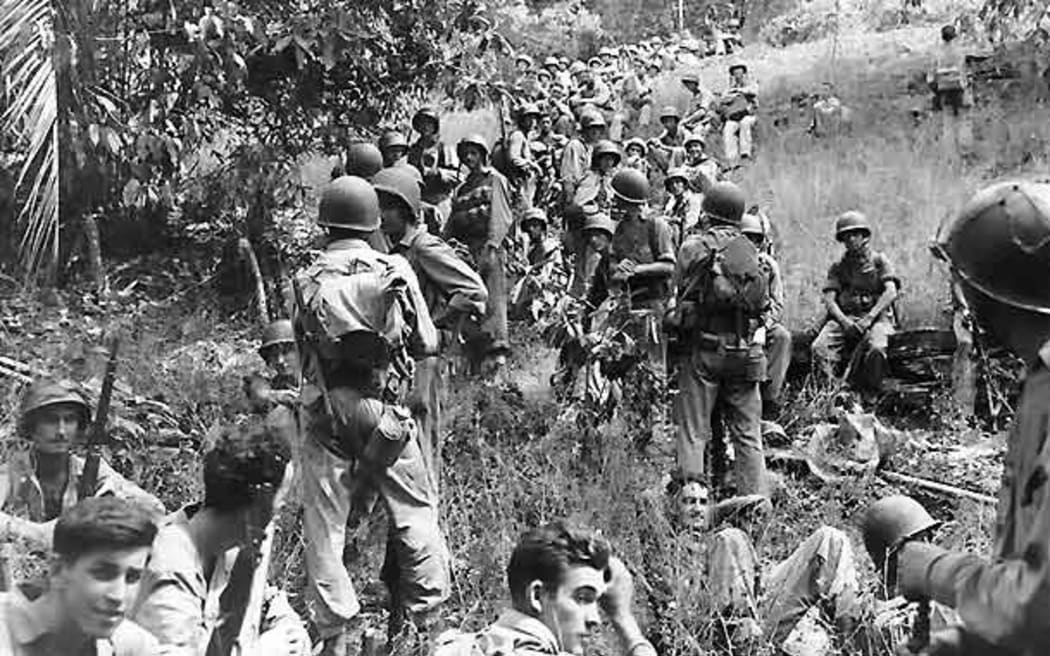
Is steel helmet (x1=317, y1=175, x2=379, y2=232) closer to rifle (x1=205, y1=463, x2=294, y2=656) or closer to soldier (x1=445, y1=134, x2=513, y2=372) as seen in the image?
rifle (x1=205, y1=463, x2=294, y2=656)

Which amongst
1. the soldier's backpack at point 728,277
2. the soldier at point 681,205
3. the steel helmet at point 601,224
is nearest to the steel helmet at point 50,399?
the soldier's backpack at point 728,277

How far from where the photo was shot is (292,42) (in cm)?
1073

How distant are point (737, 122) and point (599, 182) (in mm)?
7444

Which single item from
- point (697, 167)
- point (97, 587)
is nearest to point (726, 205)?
point (97, 587)

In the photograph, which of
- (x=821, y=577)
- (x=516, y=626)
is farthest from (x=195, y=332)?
(x=516, y=626)

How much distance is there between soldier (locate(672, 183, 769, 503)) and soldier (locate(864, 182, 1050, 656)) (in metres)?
4.58

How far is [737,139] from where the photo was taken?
18.9 meters

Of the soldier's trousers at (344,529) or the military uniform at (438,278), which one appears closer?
the soldier's trousers at (344,529)

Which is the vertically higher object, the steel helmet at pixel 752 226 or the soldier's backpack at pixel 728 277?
the steel helmet at pixel 752 226

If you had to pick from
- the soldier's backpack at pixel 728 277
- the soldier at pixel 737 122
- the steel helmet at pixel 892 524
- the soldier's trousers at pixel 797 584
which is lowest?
the soldier's trousers at pixel 797 584

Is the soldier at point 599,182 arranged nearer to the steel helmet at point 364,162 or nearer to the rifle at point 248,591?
the steel helmet at point 364,162

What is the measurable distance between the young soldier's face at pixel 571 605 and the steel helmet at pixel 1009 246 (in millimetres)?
1586

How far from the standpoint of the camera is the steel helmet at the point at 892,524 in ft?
14.3

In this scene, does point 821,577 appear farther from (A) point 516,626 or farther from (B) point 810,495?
(B) point 810,495
